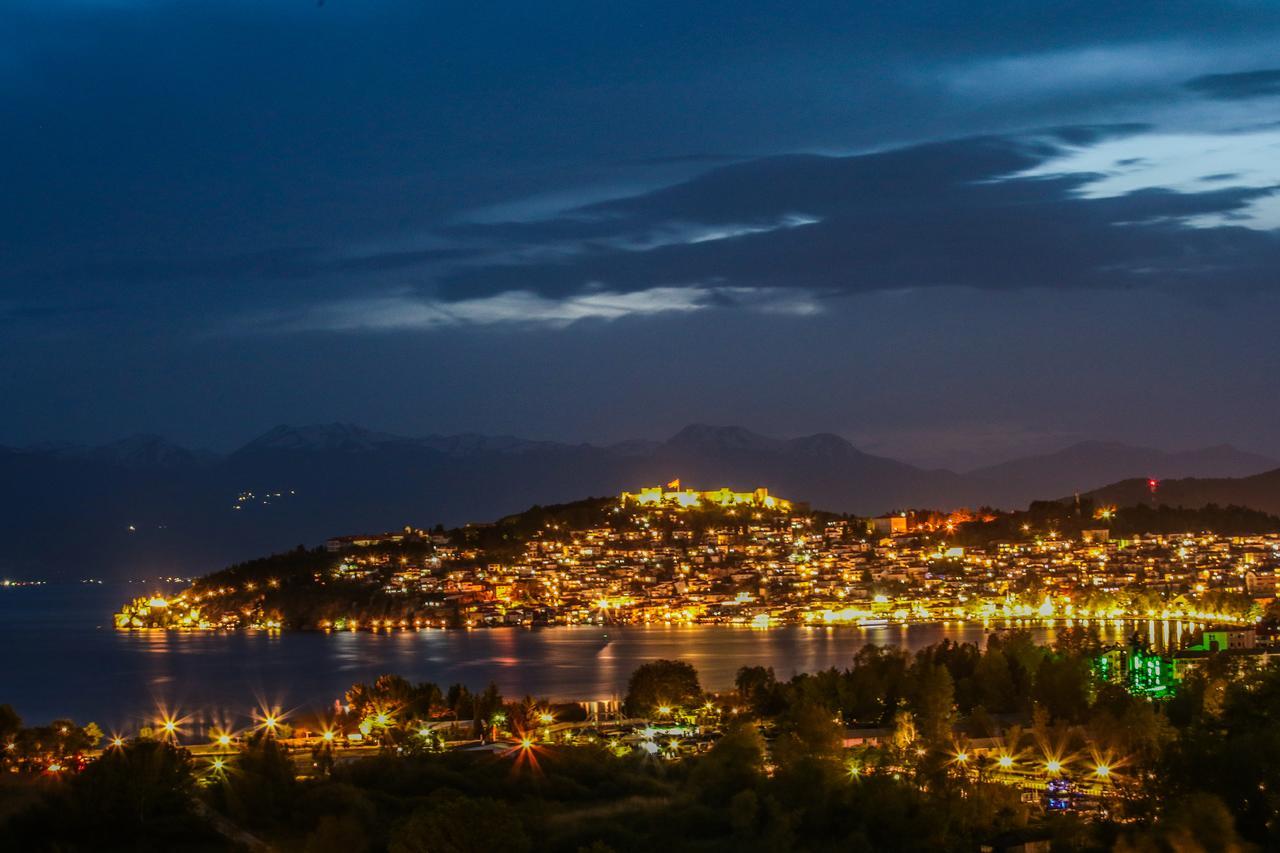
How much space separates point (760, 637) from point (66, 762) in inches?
1025

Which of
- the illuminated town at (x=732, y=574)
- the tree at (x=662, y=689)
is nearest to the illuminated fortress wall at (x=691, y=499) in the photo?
the illuminated town at (x=732, y=574)

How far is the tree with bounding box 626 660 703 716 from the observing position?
2028cm

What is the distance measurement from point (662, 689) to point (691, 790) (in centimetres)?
817

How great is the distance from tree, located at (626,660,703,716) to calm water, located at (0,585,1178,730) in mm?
3898

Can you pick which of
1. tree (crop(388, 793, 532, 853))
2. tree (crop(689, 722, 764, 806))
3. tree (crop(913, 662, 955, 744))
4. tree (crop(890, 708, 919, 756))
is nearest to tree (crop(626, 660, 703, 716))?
tree (crop(913, 662, 955, 744))

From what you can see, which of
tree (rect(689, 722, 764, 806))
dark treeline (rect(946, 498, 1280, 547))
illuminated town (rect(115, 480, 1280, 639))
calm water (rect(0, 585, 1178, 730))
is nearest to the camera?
tree (rect(689, 722, 764, 806))

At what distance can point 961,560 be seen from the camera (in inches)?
2328

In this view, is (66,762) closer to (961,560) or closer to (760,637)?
(760,637)

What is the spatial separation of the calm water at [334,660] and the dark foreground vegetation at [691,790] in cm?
957

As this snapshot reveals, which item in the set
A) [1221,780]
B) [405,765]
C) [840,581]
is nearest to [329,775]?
[405,765]

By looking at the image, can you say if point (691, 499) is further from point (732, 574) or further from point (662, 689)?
point (662, 689)

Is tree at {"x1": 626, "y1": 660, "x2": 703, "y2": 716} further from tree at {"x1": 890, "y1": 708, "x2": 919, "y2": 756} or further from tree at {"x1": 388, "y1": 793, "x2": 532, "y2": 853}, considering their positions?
tree at {"x1": 388, "y1": 793, "x2": 532, "y2": 853}

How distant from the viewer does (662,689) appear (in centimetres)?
2044

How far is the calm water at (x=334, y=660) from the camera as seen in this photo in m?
26.7
